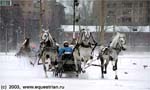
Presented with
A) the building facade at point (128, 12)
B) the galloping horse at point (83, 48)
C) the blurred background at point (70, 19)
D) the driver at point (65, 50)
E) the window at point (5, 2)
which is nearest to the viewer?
the galloping horse at point (83, 48)

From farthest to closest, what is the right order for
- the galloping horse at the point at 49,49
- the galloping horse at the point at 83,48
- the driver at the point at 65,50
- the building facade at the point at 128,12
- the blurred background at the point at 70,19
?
the building facade at the point at 128,12 → the blurred background at the point at 70,19 → the driver at the point at 65,50 → the galloping horse at the point at 49,49 → the galloping horse at the point at 83,48

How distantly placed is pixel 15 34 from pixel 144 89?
1968 inches

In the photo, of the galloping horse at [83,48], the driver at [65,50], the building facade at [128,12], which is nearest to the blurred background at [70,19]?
the building facade at [128,12]

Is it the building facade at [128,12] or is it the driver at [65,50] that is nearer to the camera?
the driver at [65,50]

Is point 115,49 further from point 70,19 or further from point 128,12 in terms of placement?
point 128,12

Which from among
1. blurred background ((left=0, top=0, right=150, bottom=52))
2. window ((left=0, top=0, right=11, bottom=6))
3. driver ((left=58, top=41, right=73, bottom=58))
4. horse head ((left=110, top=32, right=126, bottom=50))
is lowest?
blurred background ((left=0, top=0, right=150, bottom=52))

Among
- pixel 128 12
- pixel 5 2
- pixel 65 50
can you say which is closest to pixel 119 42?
pixel 65 50

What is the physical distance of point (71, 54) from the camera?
67.5ft

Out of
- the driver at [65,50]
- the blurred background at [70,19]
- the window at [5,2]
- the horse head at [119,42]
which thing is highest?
the horse head at [119,42]

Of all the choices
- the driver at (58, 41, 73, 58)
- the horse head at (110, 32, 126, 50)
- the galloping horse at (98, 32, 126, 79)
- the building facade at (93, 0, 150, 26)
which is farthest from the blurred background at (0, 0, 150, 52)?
the horse head at (110, 32, 126, 50)

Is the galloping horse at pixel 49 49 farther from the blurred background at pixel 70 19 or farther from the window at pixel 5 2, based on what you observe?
the window at pixel 5 2

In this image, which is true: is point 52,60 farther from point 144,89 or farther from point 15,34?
point 15,34

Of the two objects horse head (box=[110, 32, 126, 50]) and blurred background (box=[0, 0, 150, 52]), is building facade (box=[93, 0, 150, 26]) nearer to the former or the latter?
blurred background (box=[0, 0, 150, 52])

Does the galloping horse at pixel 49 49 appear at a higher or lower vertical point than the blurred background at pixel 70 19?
higher
